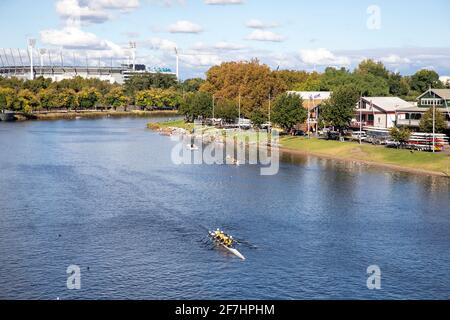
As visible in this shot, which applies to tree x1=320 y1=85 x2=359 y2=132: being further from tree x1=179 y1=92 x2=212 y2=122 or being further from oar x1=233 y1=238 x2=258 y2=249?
oar x1=233 y1=238 x2=258 y2=249

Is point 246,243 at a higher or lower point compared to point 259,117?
lower

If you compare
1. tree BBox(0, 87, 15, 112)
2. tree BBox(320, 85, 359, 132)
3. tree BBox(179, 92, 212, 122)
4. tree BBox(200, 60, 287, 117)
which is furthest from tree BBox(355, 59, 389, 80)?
tree BBox(0, 87, 15, 112)

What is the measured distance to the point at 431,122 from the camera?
268 ft

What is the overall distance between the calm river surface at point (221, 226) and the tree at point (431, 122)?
41.3ft

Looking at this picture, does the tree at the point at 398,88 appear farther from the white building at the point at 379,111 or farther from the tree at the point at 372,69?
the white building at the point at 379,111

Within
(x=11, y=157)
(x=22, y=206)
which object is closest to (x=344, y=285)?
(x=22, y=206)

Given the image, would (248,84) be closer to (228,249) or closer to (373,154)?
(373,154)

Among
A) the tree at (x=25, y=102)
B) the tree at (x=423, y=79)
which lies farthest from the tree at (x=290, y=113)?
the tree at (x=25, y=102)

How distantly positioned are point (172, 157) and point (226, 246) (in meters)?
47.7

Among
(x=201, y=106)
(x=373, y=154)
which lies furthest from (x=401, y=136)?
(x=201, y=106)

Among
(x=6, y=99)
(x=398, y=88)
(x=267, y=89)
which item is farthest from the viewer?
(x=6, y=99)

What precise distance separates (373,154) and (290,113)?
1060 inches

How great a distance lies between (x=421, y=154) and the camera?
73688 millimetres

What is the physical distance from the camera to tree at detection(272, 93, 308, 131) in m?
104
